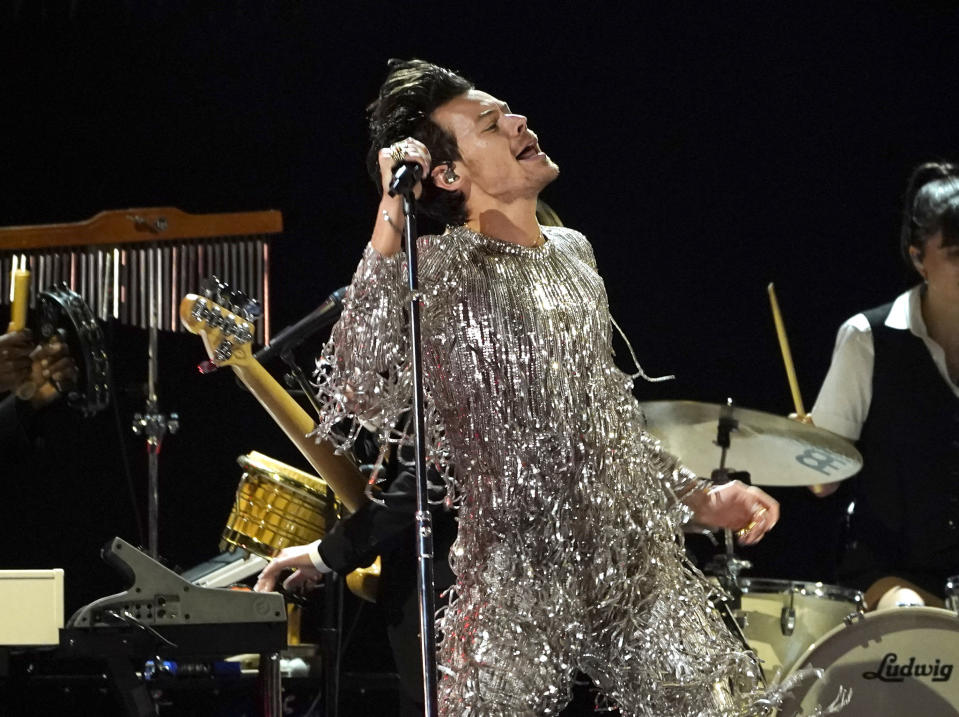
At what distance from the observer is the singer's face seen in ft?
7.89

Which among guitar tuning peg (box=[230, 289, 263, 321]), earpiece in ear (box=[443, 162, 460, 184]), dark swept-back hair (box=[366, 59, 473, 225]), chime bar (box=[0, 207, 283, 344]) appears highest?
dark swept-back hair (box=[366, 59, 473, 225])

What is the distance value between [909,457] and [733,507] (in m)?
1.92

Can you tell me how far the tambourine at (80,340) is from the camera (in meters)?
3.08

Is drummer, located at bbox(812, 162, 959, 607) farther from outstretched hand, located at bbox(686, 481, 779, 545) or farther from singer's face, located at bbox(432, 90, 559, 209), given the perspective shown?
singer's face, located at bbox(432, 90, 559, 209)

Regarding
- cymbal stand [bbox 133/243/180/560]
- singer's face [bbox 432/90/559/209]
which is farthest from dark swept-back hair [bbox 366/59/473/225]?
cymbal stand [bbox 133/243/180/560]

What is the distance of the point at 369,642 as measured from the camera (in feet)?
15.5

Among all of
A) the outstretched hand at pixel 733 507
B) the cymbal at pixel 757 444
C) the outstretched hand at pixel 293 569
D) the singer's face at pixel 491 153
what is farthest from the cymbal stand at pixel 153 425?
the outstretched hand at pixel 733 507

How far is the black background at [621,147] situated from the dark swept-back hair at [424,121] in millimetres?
2125

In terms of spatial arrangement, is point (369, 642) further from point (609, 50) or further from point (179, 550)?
point (609, 50)

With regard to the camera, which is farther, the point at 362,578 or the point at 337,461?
the point at 362,578

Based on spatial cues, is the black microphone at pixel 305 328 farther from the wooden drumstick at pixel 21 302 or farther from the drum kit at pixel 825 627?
the drum kit at pixel 825 627

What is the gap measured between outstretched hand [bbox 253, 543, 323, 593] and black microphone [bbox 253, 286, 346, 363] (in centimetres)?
70

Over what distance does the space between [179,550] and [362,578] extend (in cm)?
152

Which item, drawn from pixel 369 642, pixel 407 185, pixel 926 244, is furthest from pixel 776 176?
pixel 407 185
